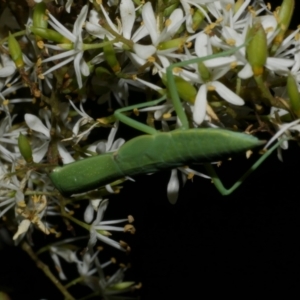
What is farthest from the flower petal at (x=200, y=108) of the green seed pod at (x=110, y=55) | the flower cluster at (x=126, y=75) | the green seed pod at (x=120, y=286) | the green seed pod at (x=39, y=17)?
the green seed pod at (x=120, y=286)

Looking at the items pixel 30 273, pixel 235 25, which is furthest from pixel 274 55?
pixel 30 273

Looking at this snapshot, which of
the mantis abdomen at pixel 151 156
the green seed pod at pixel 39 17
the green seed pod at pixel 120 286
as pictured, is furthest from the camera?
the green seed pod at pixel 120 286

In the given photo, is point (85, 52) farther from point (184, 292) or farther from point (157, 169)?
point (184, 292)

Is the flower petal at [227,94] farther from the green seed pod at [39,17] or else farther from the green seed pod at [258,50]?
the green seed pod at [39,17]

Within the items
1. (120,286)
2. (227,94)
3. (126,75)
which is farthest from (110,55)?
(120,286)

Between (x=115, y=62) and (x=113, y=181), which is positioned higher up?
(x=115, y=62)

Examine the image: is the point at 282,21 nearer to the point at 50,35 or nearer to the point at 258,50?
the point at 258,50
